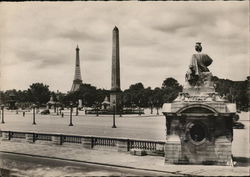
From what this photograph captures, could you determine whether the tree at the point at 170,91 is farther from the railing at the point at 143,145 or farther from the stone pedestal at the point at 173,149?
the stone pedestal at the point at 173,149

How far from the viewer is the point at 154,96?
138750mm

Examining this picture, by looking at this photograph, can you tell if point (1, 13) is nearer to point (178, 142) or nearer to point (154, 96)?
point (178, 142)

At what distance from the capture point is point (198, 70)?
69.8ft

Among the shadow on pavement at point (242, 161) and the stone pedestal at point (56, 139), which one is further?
the stone pedestal at point (56, 139)

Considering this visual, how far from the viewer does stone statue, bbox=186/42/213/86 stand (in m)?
21.2

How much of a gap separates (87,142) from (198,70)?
1009 cm

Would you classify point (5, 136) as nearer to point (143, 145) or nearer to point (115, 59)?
point (143, 145)

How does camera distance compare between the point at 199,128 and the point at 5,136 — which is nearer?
the point at 199,128

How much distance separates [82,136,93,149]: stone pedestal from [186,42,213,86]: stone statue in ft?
30.1

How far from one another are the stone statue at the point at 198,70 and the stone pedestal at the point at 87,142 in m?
9.17

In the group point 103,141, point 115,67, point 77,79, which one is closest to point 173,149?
point 103,141

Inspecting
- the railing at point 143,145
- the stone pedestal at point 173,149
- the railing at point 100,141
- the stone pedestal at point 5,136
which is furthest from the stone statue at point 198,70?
the stone pedestal at point 5,136

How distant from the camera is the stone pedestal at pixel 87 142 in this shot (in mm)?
27356

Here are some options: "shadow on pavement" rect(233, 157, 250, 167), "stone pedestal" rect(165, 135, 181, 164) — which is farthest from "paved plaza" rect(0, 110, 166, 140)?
"stone pedestal" rect(165, 135, 181, 164)
